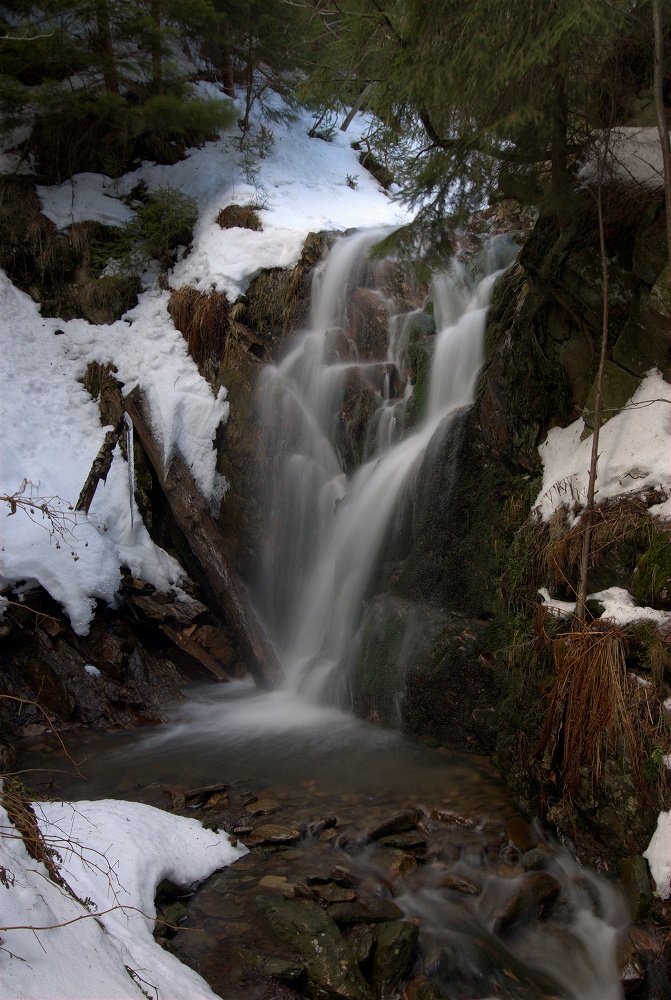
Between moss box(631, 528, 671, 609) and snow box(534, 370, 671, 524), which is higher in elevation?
snow box(534, 370, 671, 524)

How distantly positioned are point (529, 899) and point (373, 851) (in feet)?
2.96

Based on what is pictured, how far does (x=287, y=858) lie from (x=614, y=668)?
84.4 inches

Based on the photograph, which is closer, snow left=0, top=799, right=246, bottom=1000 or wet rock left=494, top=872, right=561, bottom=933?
snow left=0, top=799, right=246, bottom=1000

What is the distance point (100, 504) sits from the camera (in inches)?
306

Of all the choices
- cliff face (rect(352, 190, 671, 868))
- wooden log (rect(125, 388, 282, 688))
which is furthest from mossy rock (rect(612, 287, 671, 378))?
wooden log (rect(125, 388, 282, 688))

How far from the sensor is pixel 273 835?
13.3 ft

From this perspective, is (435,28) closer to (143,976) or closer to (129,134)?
(143,976)

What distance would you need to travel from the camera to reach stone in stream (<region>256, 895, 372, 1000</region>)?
2859 millimetres

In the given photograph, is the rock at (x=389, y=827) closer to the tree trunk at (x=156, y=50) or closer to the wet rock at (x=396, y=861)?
the wet rock at (x=396, y=861)

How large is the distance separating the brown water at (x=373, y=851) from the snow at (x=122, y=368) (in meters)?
2.04

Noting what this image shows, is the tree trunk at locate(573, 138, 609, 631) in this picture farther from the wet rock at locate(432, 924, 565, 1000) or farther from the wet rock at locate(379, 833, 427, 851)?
the wet rock at locate(432, 924, 565, 1000)

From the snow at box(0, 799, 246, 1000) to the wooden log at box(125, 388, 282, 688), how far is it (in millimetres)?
3211

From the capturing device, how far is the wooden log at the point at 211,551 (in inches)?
286

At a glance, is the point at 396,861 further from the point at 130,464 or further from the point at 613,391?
the point at 130,464
